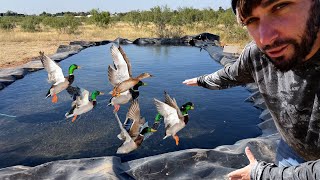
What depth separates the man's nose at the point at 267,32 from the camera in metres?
1.59

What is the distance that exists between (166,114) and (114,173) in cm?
160

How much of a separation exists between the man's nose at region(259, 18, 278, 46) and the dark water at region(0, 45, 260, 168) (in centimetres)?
590

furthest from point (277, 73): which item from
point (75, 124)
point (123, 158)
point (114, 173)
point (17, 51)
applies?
point (17, 51)

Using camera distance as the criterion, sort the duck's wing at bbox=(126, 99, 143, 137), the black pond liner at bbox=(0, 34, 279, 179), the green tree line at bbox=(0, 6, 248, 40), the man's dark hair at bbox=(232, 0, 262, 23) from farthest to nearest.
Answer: the green tree line at bbox=(0, 6, 248, 40) → the black pond liner at bbox=(0, 34, 279, 179) → the duck's wing at bbox=(126, 99, 143, 137) → the man's dark hair at bbox=(232, 0, 262, 23)

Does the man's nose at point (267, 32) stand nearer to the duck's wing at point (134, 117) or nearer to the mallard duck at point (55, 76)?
the duck's wing at point (134, 117)

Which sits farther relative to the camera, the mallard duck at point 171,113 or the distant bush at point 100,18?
the distant bush at point 100,18

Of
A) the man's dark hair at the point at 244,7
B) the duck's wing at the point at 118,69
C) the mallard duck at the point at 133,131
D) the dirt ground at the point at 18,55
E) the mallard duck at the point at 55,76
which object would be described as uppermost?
the man's dark hair at the point at 244,7

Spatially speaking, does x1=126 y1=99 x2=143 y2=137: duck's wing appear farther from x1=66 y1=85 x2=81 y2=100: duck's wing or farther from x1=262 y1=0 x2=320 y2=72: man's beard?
x1=262 y1=0 x2=320 y2=72: man's beard

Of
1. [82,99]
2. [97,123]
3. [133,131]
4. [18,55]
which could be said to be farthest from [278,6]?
[18,55]

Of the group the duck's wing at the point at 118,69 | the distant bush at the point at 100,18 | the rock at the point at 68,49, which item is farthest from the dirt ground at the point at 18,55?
the distant bush at the point at 100,18

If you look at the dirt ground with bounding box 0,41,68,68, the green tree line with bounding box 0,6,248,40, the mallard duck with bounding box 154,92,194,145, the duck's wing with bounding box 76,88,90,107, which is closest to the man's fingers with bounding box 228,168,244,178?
the mallard duck with bounding box 154,92,194,145

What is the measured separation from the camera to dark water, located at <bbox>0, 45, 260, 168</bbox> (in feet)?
24.9

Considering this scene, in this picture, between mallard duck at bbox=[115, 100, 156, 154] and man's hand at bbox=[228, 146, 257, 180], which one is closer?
man's hand at bbox=[228, 146, 257, 180]

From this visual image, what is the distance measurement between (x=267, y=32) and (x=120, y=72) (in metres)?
3.40
